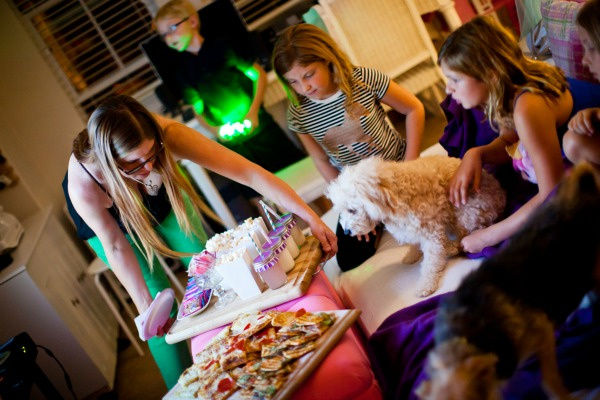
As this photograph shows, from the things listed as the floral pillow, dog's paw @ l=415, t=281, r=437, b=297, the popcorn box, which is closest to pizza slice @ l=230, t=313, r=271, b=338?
the popcorn box

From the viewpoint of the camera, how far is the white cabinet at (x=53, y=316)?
2.93 m

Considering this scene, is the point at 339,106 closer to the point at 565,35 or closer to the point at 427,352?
the point at 565,35

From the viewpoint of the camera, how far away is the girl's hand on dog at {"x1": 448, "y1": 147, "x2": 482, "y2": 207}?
166cm

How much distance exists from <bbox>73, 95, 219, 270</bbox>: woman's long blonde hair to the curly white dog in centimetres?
67

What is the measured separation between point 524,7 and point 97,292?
11.5 feet

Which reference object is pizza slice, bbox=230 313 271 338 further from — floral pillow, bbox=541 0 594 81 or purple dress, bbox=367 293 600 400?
floral pillow, bbox=541 0 594 81

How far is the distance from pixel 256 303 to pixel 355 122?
3.59 ft

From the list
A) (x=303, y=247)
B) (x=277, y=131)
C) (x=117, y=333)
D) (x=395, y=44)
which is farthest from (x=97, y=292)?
(x=395, y=44)

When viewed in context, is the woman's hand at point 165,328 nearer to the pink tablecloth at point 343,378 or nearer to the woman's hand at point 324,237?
the woman's hand at point 324,237

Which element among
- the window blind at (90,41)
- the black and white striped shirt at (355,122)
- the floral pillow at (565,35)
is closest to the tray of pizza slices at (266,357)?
the black and white striped shirt at (355,122)

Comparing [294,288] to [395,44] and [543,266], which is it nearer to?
[543,266]

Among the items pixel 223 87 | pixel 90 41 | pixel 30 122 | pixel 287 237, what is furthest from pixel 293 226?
pixel 90 41

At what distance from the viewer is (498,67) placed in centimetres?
154

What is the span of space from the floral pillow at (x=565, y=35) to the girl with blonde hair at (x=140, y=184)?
1169 millimetres
